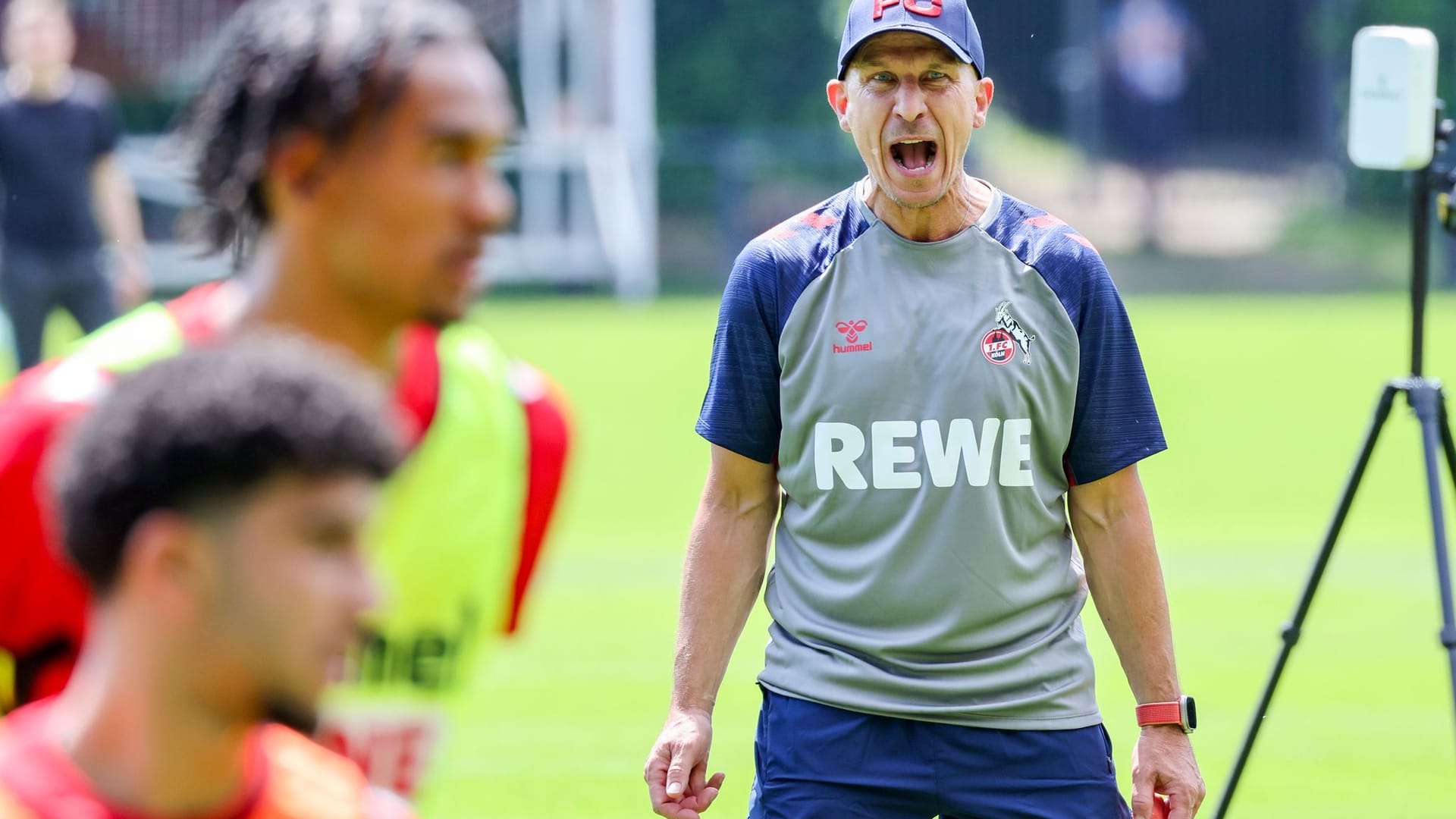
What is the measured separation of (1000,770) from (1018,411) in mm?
641

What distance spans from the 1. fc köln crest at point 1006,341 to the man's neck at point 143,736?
2.08 metres

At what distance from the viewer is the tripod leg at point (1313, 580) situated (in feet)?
17.7

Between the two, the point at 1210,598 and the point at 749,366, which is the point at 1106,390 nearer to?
the point at 749,366

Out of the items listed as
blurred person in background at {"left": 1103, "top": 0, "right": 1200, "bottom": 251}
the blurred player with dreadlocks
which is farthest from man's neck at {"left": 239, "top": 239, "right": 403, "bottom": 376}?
blurred person in background at {"left": 1103, "top": 0, "right": 1200, "bottom": 251}

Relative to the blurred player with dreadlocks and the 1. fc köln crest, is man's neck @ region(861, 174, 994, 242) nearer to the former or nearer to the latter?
the 1. fc köln crest

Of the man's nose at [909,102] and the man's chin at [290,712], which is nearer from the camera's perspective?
the man's chin at [290,712]

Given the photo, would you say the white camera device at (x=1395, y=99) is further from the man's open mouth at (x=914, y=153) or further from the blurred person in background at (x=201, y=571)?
the blurred person in background at (x=201, y=571)

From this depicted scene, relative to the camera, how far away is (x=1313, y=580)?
17.9ft

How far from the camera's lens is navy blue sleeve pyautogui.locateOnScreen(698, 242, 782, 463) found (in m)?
4.10

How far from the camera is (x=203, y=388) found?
6.93ft

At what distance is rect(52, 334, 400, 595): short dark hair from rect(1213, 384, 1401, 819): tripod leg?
3639 mm

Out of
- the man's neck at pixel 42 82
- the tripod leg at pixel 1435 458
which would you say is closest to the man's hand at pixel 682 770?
the tripod leg at pixel 1435 458

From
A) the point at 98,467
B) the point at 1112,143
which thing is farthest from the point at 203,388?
the point at 1112,143

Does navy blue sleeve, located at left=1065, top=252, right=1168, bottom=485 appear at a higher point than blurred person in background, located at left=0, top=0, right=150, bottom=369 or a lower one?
higher
